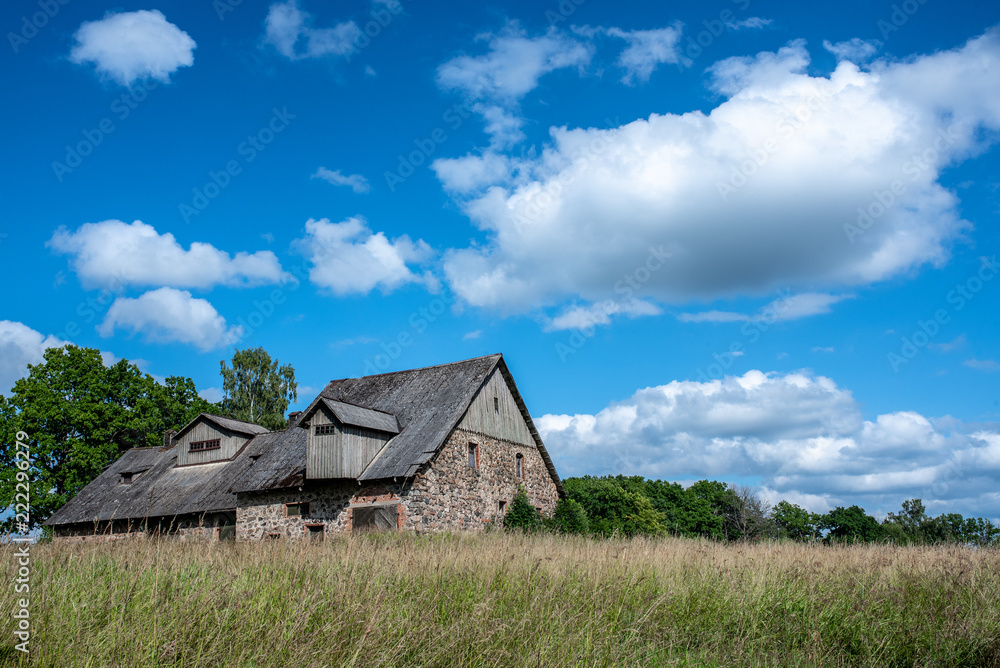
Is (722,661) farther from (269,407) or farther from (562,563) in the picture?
(269,407)

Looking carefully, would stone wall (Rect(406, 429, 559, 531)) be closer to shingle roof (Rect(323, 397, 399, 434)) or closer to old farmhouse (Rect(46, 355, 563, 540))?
old farmhouse (Rect(46, 355, 563, 540))

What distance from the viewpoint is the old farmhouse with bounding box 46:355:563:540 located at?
883 inches

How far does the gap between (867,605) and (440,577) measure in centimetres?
560

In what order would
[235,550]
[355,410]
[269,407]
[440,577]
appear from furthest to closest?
[269,407] → [355,410] → [235,550] → [440,577]

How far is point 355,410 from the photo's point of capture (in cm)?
2400

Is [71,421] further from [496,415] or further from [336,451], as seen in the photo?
[496,415]

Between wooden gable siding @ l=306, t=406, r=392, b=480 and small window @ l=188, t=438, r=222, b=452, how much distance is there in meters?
9.64

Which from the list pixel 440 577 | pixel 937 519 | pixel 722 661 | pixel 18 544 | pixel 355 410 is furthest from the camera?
pixel 355 410

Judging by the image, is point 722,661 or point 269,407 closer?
point 722,661

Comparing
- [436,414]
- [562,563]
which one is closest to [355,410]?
[436,414]

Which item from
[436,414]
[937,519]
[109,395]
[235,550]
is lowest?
[937,519]

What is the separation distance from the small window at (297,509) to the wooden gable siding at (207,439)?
7.84m

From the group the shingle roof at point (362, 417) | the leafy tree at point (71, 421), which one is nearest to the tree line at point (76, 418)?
the leafy tree at point (71, 421)

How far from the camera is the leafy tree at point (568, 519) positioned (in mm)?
25005
